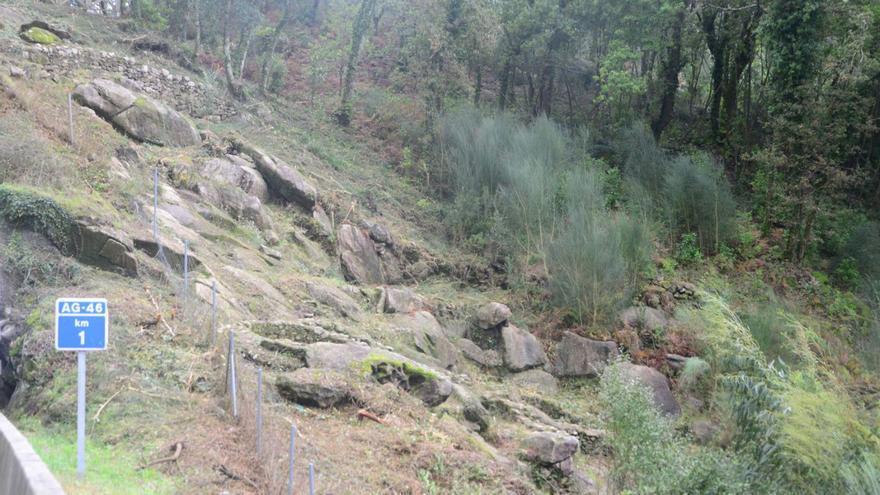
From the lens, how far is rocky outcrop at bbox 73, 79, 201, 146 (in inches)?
763

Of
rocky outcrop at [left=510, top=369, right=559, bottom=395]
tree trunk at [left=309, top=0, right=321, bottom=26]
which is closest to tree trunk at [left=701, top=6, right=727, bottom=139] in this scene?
rocky outcrop at [left=510, top=369, right=559, bottom=395]

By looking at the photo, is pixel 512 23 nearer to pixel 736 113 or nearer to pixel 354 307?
pixel 736 113

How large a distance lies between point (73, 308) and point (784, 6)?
23210mm

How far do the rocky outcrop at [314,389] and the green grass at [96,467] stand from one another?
2.95 metres

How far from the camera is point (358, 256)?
21781 mm

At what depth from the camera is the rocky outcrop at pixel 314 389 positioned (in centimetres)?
1166

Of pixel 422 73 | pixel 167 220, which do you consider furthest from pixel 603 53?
pixel 167 220

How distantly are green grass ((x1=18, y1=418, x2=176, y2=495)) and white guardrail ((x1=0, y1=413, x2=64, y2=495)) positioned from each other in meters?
0.41

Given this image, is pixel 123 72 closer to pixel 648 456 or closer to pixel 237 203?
pixel 237 203

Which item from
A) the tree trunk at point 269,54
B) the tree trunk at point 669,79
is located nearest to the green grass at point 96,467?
the tree trunk at point 269,54

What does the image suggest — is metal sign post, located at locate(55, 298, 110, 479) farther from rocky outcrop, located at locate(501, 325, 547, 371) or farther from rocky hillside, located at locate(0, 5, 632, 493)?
rocky outcrop, located at locate(501, 325, 547, 371)

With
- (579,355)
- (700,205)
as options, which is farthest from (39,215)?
(700,205)

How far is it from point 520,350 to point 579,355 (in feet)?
5.15

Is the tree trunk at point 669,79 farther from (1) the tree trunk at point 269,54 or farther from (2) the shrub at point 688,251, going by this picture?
(1) the tree trunk at point 269,54
